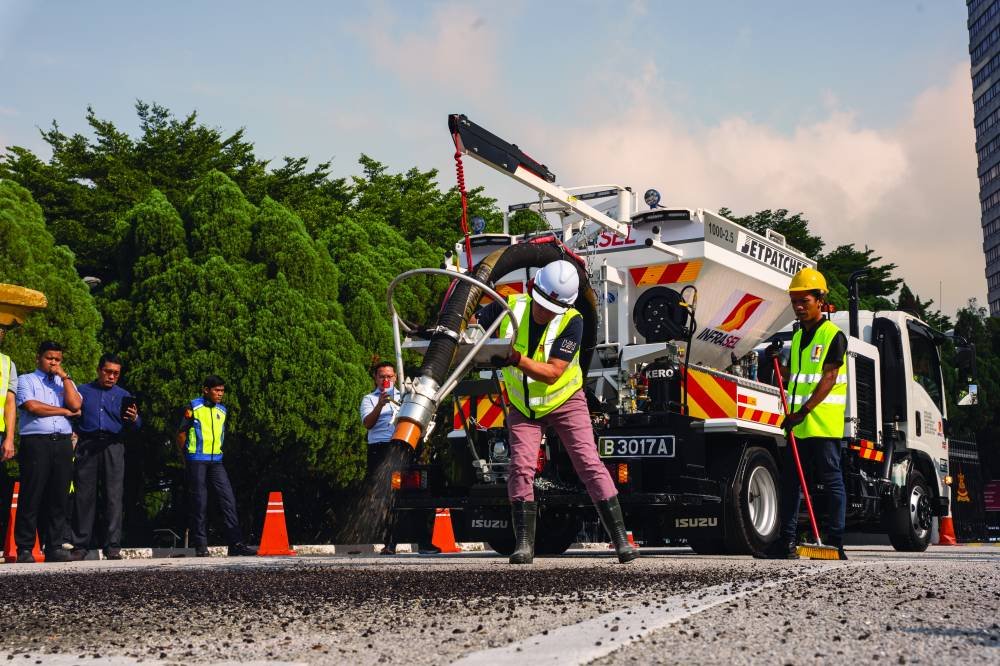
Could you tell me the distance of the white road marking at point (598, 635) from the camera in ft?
13.0

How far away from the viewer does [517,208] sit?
12.0 metres

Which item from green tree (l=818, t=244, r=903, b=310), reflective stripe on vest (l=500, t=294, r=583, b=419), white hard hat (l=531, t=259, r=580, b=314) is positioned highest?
green tree (l=818, t=244, r=903, b=310)

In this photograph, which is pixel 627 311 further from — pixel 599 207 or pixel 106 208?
pixel 106 208

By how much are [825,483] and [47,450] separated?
655 centimetres

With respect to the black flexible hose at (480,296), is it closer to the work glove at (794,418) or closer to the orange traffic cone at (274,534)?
the work glove at (794,418)

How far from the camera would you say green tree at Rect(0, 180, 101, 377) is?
16.2 m

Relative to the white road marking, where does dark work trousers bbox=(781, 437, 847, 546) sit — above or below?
above

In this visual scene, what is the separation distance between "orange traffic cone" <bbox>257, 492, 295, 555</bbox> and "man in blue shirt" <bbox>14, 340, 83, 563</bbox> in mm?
2217

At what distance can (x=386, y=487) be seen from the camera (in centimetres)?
1334

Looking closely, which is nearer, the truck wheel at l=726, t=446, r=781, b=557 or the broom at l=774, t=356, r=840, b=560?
the broom at l=774, t=356, r=840, b=560

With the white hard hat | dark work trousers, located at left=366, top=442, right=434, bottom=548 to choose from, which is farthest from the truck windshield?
the white hard hat

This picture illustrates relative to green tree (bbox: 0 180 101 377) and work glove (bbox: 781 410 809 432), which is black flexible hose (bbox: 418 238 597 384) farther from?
green tree (bbox: 0 180 101 377)

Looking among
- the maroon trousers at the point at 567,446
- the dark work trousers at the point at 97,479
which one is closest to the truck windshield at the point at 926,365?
the maroon trousers at the point at 567,446

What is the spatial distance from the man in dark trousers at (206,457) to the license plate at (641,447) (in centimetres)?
439
